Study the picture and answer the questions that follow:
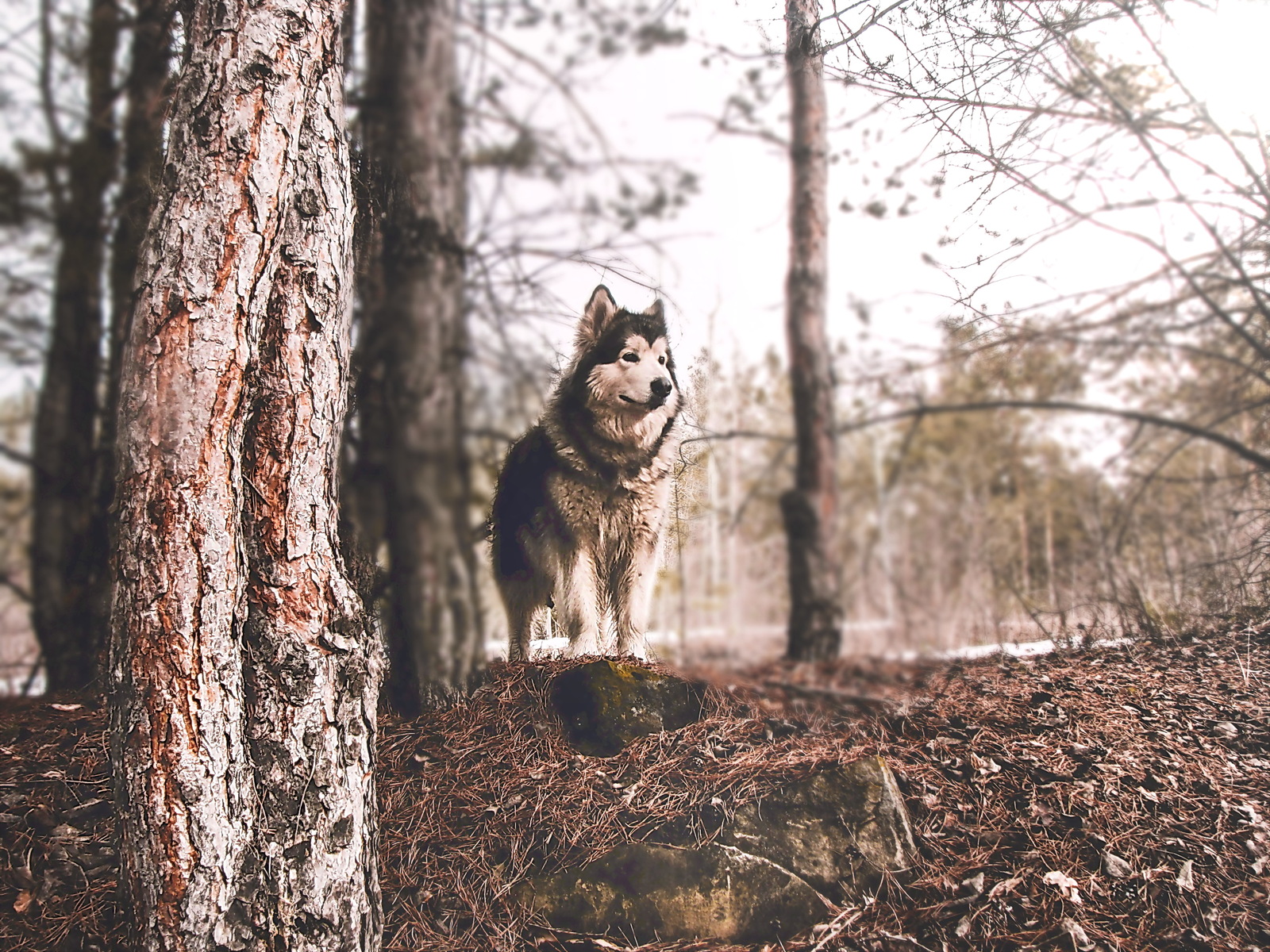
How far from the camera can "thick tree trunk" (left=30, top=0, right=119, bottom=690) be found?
4.22m

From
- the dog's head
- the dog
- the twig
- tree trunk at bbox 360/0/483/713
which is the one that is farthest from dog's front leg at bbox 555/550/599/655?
the twig

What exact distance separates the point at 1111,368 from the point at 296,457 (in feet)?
10.9

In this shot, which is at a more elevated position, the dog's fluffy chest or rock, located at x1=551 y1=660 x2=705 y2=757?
the dog's fluffy chest

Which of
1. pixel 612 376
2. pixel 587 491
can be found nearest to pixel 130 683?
pixel 587 491

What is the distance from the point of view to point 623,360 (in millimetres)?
2793

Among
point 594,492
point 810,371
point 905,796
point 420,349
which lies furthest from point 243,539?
point 905,796

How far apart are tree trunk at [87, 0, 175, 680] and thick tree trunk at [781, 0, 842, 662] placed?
3.69 m

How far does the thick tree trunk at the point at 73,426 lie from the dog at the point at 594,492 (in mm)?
3109

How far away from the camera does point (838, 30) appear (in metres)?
2.98

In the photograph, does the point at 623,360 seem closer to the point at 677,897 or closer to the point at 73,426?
the point at 677,897

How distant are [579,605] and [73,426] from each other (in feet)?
13.1

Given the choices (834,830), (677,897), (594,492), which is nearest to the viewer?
(677,897)

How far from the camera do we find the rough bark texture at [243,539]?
1.97 meters

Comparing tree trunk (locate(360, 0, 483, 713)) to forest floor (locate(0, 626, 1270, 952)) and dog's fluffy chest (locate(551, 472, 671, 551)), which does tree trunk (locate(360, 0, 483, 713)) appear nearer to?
forest floor (locate(0, 626, 1270, 952))
